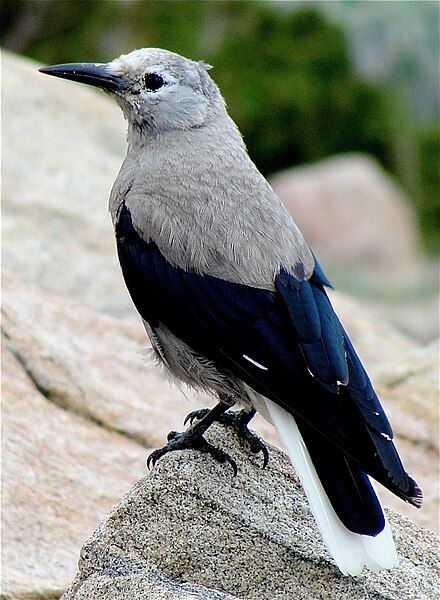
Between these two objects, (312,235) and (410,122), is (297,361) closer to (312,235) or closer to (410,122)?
(312,235)

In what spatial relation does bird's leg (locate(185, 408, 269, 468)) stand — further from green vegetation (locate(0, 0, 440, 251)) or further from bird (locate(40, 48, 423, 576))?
green vegetation (locate(0, 0, 440, 251))

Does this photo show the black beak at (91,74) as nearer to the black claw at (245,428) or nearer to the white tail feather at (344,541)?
the black claw at (245,428)

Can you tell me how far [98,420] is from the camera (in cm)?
540

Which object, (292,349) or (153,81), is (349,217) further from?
(292,349)

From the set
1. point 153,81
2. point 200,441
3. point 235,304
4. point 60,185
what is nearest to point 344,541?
point 200,441

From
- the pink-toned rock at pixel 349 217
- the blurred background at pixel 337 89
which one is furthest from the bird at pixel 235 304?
the blurred background at pixel 337 89

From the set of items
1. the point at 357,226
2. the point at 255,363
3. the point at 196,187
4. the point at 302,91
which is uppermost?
the point at 196,187

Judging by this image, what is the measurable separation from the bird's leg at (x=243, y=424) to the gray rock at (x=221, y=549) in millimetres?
241

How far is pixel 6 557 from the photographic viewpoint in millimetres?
4434

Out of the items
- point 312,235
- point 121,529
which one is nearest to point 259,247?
point 121,529

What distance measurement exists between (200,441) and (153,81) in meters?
1.60

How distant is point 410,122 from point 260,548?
20106mm

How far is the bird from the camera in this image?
3633 mm

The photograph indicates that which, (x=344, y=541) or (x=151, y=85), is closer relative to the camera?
(x=344, y=541)
